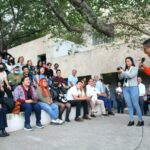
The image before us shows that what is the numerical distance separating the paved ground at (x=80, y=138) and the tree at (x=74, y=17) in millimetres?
2528

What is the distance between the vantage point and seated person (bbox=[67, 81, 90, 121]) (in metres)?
13.0

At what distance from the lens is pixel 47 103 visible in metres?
12.1

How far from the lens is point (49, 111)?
39.0 feet

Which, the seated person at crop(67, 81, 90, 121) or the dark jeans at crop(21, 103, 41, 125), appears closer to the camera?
the dark jeans at crop(21, 103, 41, 125)

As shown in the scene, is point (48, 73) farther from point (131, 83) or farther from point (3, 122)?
point (3, 122)

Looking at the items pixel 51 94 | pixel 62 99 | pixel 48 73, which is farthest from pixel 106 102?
pixel 51 94

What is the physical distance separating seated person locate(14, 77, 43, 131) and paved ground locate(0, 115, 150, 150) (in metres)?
0.29

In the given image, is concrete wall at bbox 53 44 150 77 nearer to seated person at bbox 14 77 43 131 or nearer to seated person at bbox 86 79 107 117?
seated person at bbox 86 79 107 117

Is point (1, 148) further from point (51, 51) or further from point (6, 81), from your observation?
point (51, 51)

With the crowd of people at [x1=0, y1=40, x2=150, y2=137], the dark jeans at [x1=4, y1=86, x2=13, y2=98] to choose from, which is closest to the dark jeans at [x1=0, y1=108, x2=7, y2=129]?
the crowd of people at [x1=0, y1=40, x2=150, y2=137]

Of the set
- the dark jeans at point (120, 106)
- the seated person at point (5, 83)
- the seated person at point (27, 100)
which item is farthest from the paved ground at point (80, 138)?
the dark jeans at point (120, 106)

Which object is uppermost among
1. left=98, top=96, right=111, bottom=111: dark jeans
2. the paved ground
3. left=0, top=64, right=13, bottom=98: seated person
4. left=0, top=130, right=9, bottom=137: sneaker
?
left=0, top=64, right=13, bottom=98: seated person

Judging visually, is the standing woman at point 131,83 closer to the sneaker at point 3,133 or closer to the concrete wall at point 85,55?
the sneaker at point 3,133

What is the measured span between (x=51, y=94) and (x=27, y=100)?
1.67 m
